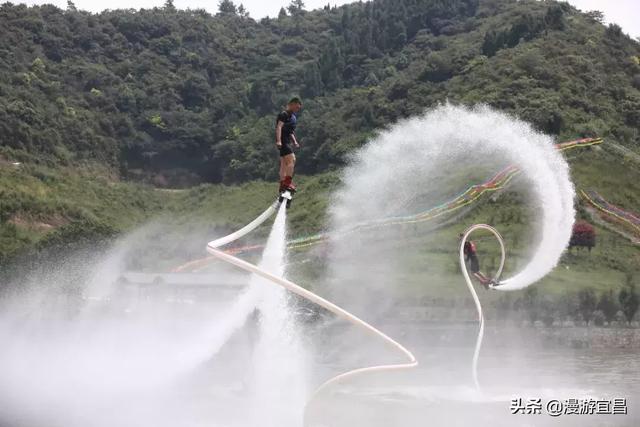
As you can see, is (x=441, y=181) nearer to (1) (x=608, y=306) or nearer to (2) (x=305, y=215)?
(2) (x=305, y=215)

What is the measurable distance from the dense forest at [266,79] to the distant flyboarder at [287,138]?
5990 centimetres

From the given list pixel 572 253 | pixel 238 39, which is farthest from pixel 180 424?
pixel 238 39

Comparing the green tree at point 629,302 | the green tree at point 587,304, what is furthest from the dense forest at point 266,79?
the green tree at point 587,304

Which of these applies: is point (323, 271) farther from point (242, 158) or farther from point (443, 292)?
point (242, 158)

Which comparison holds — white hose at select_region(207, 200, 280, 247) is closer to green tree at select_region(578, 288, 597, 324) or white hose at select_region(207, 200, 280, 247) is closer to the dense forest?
green tree at select_region(578, 288, 597, 324)

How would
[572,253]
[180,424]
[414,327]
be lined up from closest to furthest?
[180,424] → [414,327] → [572,253]

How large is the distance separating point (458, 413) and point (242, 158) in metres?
90.0

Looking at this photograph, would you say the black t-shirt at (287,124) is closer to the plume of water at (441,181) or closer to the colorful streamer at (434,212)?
the plume of water at (441,181)

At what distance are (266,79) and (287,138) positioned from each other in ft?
414

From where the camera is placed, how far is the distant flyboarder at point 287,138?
25.0 meters

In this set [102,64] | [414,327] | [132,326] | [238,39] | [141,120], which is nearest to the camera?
[132,326]

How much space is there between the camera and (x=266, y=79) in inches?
5901

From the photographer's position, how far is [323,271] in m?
55.0

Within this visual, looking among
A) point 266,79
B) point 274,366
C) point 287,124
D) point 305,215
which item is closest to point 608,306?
point 305,215
